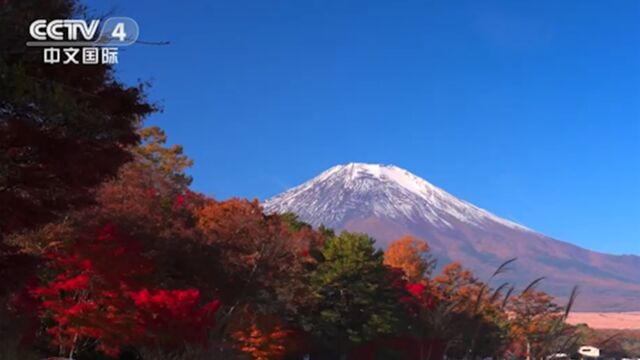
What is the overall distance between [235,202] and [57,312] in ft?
46.9

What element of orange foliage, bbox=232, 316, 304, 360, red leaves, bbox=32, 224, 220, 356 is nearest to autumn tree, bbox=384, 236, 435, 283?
orange foliage, bbox=232, 316, 304, 360

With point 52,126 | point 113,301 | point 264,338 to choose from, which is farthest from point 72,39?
point 264,338

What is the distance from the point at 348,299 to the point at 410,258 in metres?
26.6

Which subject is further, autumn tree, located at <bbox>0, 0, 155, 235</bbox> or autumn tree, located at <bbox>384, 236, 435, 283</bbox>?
autumn tree, located at <bbox>384, 236, 435, 283</bbox>

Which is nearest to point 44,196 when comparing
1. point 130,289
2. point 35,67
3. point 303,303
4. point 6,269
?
point 6,269

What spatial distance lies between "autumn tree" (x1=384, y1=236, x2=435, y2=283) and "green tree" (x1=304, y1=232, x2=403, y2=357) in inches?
Result: 862

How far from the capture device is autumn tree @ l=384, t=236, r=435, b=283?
66.4 m

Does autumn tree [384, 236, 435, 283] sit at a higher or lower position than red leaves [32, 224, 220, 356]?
higher

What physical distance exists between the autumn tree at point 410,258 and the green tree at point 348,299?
21906mm

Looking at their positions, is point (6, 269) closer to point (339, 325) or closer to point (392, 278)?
point (339, 325)

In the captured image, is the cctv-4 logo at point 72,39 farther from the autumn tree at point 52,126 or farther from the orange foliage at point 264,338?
the orange foliage at point 264,338

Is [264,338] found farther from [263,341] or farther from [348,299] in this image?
[348,299]

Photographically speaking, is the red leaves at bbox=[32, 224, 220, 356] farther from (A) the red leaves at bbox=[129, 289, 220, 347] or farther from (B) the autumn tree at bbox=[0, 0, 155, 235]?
(B) the autumn tree at bbox=[0, 0, 155, 235]

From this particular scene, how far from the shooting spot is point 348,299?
42469 millimetres
